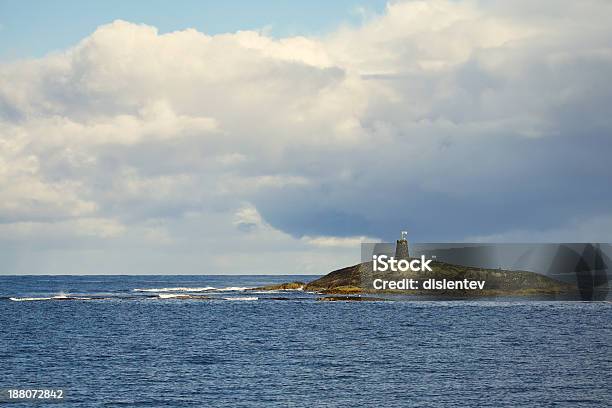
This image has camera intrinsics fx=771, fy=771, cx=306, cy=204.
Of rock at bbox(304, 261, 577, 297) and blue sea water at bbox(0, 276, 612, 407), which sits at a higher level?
rock at bbox(304, 261, 577, 297)

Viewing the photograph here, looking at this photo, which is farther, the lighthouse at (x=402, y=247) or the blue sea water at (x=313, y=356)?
the lighthouse at (x=402, y=247)

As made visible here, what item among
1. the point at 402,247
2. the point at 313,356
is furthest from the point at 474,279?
the point at 313,356

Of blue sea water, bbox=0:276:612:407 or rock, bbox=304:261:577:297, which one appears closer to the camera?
blue sea water, bbox=0:276:612:407

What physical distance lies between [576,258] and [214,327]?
11209 centimetres

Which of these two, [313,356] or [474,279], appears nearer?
[313,356]

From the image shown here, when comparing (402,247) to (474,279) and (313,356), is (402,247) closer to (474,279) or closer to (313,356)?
(474,279)

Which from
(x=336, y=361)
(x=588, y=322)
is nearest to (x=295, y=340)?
(x=336, y=361)

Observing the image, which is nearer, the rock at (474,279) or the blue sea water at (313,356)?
the blue sea water at (313,356)

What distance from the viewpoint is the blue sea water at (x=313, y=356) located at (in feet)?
171

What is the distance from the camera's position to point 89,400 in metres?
49.7

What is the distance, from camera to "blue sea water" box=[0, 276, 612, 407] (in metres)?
52.0

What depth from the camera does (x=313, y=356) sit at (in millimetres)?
70562

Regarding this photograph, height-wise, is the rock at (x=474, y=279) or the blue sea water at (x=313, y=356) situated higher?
the rock at (x=474, y=279)

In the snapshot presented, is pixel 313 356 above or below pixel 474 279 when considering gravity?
below
